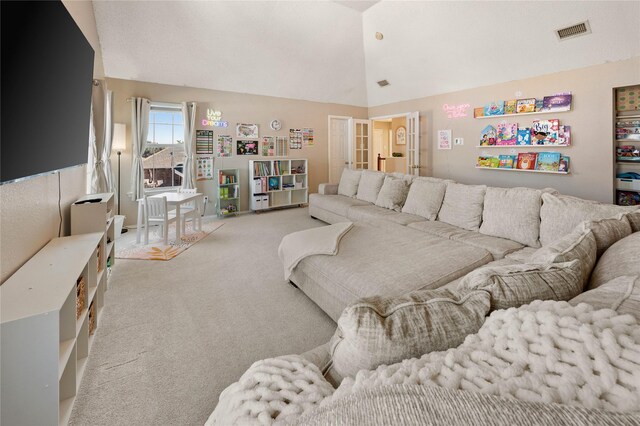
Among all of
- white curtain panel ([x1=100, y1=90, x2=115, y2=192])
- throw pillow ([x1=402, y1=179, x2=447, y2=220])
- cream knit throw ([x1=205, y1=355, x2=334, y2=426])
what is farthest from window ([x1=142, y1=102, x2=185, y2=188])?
cream knit throw ([x1=205, y1=355, x2=334, y2=426])

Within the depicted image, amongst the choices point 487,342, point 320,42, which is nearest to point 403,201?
point 320,42

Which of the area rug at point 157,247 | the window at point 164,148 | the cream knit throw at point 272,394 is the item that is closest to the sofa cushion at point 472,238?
the cream knit throw at point 272,394

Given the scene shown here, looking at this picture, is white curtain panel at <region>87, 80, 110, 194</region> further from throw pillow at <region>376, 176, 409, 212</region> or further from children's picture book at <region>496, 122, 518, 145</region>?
children's picture book at <region>496, 122, 518, 145</region>

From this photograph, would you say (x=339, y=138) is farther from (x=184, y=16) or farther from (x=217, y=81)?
(x=184, y=16)

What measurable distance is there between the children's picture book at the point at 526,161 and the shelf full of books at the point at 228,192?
16.4ft

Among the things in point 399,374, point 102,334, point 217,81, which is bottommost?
point 102,334

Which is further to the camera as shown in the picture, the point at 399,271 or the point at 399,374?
the point at 399,271

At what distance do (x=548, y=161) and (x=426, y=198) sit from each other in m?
2.33

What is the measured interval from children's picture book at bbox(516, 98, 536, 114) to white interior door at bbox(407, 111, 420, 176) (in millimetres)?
1828

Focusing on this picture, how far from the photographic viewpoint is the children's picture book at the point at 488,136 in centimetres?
514

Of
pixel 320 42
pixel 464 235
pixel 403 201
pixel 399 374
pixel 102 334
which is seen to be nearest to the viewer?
pixel 399 374

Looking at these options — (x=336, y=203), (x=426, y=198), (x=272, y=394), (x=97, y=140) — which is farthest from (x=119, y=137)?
(x=272, y=394)

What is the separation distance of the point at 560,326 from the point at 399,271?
1.43 meters

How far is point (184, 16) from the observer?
451 cm
